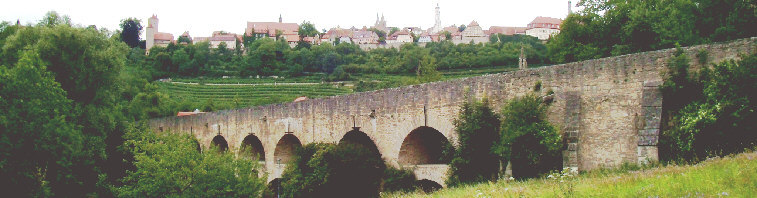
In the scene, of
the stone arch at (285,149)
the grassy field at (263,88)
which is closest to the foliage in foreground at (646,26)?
the stone arch at (285,149)

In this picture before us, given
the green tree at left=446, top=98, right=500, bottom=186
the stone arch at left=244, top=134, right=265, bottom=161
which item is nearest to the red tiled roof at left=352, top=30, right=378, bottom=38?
the stone arch at left=244, top=134, right=265, bottom=161

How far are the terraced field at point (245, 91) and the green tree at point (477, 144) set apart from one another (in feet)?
206

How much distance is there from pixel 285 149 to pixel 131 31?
108 metres

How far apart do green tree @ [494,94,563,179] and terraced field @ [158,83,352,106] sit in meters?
64.4

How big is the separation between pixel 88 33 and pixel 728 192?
2469cm

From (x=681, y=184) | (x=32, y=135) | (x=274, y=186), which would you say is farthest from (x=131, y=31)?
(x=681, y=184)

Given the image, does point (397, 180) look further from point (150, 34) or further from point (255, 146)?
point (150, 34)

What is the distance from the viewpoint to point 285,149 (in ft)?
99.1

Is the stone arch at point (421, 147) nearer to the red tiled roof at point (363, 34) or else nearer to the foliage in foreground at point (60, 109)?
the foliage in foreground at point (60, 109)

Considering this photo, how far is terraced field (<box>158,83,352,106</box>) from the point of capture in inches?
3295

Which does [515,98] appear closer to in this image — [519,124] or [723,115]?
[519,124]

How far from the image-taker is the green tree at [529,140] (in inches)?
626

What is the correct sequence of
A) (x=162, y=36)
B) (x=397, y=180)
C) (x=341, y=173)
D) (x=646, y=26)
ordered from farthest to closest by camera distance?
1. (x=162, y=36)
2. (x=646, y=26)
3. (x=341, y=173)
4. (x=397, y=180)

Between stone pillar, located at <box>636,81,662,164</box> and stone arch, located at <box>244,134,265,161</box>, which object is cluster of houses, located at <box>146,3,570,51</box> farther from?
stone pillar, located at <box>636,81,662,164</box>
